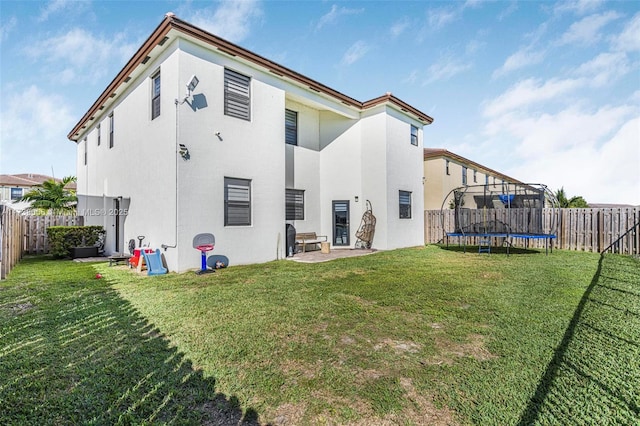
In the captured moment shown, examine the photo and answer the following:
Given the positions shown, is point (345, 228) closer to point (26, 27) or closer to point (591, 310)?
point (591, 310)

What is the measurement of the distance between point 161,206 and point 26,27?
7569mm

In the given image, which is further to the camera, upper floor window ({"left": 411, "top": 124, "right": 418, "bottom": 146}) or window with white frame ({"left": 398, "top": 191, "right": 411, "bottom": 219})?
upper floor window ({"left": 411, "top": 124, "right": 418, "bottom": 146})

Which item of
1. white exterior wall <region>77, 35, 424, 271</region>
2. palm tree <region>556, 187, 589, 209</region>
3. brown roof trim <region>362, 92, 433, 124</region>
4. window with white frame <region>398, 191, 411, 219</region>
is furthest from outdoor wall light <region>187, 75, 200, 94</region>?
palm tree <region>556, 187, 589, 209</region>

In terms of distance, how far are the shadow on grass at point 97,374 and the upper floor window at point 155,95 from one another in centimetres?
612

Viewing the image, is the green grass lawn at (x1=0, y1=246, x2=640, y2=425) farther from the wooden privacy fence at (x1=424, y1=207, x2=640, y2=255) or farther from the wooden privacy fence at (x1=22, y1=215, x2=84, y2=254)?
the wooden privacy fence at (x1=22, y1=215, x2=84, y2=254)

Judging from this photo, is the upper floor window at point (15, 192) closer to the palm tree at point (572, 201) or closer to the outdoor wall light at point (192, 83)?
the outdoor wall light at point (192, 83)

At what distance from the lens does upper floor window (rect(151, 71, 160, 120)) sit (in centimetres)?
887

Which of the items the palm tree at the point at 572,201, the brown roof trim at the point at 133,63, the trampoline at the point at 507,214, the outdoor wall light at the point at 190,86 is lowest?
the trampoline at the point at 507,214

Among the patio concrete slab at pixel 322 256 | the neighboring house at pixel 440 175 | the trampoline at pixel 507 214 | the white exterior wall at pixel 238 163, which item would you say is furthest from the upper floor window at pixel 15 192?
the trampoline at pixel 507 214

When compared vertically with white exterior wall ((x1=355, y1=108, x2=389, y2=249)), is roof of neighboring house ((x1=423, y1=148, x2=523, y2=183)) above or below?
above

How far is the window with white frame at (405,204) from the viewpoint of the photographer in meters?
13.5

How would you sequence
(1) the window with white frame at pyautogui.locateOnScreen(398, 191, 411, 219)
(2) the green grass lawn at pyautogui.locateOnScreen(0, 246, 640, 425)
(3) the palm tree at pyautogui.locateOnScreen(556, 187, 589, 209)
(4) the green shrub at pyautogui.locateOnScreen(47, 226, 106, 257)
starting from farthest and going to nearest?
(3) the palm tree at pyautogui.locateOnScreen(556, 187, 589, 209), (1) the window with white frame at pyautogui.locateOnScreen(398, 191, 411, 219), (4) the green shrub at pyautogui.locateOnScreen(47, 226, 106, 257), (2) the green grass lawn at pyautogui.locateOnScreen(0, 246, 640, 425)

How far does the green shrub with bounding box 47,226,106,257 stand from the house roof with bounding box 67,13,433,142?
16.4ft

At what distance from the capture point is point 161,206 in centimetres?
826
